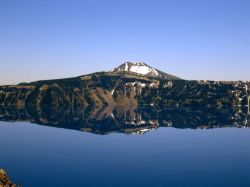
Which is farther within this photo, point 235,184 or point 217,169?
point 217,169

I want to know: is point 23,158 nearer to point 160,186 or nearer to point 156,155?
point 156,155

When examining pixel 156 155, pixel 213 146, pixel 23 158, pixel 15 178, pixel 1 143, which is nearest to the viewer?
pixel 15 178

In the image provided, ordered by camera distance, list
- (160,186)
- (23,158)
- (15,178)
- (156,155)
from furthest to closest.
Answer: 1. (156,155)
2. (23,158)
3. (15,178)
4. (160,186)

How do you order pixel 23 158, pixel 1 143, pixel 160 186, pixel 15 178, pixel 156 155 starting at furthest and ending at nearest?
pixel 1 143, pixel 156 155, pixel 23 158, pixel 15 178, pixel 160 186

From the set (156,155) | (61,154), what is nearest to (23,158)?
(61,154)

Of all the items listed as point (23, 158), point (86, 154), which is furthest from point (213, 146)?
point (23, 158)

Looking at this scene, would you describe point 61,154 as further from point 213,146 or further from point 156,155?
point 213,146
